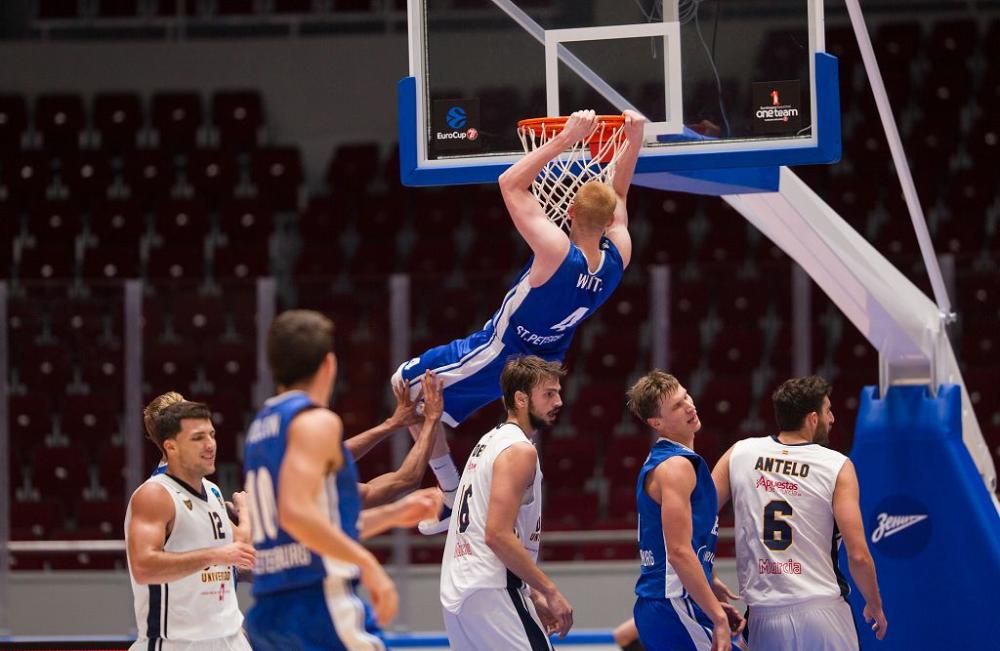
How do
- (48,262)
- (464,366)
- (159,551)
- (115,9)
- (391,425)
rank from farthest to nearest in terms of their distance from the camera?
(115,9)
(48,262)
(464,366)
(391,425)
(159,551)

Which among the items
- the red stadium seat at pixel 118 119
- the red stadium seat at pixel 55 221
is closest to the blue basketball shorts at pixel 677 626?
the red stadium seat at pixel 55 221

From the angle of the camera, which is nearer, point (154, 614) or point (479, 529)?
point (479, 529)

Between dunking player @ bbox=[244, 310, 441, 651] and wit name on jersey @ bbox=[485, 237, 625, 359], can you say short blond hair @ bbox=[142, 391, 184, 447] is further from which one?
dunking player @ bbox=[244, 310, 441, 651]

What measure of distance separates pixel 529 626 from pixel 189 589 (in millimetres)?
1452

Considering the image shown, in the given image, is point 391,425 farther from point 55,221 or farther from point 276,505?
point 55,221

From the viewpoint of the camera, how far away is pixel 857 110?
15086 millimetres

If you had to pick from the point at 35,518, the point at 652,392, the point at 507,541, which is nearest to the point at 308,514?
the point at 507,541

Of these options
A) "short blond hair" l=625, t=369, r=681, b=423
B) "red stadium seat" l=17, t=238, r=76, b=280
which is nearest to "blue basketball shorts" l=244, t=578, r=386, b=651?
"short blond hair" l=625, t=369, r=681, b=423

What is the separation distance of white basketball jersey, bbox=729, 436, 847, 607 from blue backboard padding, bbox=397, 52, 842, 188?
1.22 m

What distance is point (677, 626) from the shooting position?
609cm

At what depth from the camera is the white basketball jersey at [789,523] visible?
6371 mm

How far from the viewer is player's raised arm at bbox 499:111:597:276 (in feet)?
19.5

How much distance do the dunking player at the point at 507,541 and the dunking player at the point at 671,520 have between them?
1.57 feet

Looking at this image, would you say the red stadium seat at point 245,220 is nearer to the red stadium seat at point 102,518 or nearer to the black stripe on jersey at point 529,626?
the red stadium seat at point 102,518
